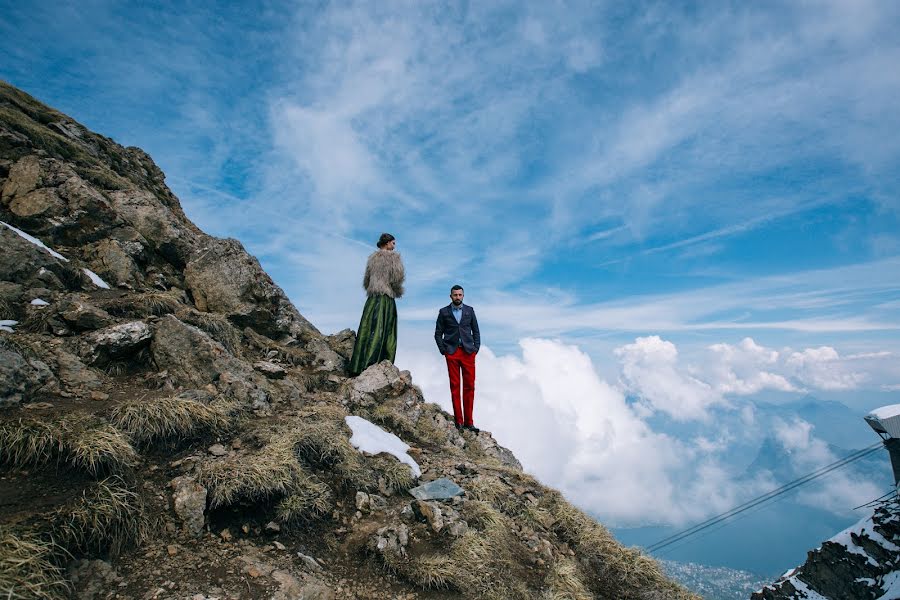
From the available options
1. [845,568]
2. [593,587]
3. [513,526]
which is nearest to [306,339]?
[513,526]

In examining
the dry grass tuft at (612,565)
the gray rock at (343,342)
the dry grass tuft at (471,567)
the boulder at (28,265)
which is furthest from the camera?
the gray rock at (343,342)

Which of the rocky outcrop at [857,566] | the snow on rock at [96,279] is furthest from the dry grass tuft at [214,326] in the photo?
the rocky outcrop at [857,566]

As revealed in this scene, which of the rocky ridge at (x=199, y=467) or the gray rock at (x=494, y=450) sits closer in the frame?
the rocky ridge at (x=199, y=467)

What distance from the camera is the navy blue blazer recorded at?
11.0 metres

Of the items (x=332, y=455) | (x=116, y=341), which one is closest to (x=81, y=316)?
(x=116, y=341)

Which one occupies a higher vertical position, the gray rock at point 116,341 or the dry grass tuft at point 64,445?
the gray rock at point 116,341

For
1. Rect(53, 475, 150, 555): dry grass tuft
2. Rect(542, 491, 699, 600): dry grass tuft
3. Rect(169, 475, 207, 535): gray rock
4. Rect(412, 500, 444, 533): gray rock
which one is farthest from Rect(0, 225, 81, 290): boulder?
Rect(542, 491, 699, 600): dry grass tuft

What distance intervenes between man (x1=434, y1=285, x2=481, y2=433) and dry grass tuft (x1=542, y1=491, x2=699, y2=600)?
407 centimetres

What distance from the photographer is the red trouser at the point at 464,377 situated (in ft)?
36.1

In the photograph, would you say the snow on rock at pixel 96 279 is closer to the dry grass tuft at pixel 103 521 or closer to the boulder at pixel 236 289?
the boulder at pixel 236 289

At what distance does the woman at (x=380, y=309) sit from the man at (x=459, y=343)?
1.37 m

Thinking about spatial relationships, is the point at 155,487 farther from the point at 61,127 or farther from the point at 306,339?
the point at 61,127

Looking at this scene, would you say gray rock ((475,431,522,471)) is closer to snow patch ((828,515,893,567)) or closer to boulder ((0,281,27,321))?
boulder ((0,281,27,321))

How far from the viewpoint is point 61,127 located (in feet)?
47.7
